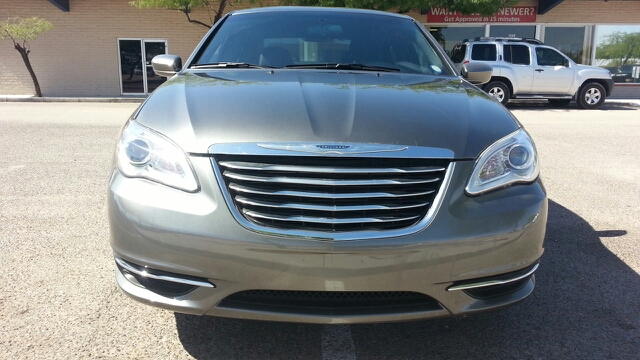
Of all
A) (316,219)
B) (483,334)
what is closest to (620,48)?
(483,334)

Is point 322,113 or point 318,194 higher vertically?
point 322,113

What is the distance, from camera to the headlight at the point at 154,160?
2.14 m

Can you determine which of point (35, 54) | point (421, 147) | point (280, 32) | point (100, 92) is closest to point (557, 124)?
point (280, 32)

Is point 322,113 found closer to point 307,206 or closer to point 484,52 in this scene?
point 307,206

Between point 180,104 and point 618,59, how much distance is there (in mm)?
22228

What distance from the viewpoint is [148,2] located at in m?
17.1

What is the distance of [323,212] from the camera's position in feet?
6.73

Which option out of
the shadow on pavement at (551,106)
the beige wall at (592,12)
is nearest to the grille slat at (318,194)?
the shadow on pavement at (551,106)

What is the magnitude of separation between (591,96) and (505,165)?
633 inches

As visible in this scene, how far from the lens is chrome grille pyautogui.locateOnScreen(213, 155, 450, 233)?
6.75 feet

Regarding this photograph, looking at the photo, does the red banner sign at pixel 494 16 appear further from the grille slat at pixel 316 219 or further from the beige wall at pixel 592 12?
the grille slat at pixel 316 219

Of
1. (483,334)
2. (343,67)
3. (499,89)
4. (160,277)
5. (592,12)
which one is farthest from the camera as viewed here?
(592,12)

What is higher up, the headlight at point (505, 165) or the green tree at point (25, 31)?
the green tree at point (25, 31)

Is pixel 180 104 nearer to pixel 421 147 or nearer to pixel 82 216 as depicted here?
pixel 421 147
